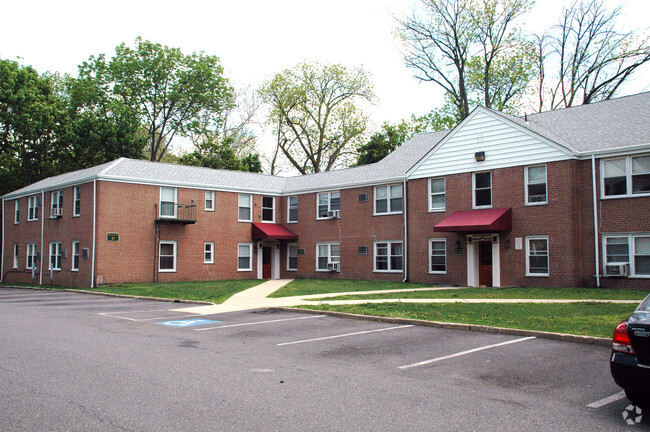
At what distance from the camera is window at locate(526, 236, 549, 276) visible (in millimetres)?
22359

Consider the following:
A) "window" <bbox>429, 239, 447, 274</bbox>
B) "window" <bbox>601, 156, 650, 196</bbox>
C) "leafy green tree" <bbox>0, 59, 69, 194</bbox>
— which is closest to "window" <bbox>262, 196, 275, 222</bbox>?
"window" <bbox>429, 239, 447, 274</bbox>

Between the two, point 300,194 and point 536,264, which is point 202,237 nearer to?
point 300,194

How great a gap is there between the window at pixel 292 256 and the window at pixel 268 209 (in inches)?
86.7

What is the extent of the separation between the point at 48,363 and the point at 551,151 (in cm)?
1966

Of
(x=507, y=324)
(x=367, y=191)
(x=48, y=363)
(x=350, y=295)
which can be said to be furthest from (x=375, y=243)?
(x=48, y=363)

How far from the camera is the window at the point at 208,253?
32.2 meters

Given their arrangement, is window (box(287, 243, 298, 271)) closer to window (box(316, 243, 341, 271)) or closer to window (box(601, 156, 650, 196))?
window (box(316, 243, 341, 271))

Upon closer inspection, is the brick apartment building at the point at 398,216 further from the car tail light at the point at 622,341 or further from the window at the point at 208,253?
the car tail light at the point at 622,341

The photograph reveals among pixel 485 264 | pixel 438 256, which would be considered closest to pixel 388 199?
pixel 438 256

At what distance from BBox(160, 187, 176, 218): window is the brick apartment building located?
0.20 feet

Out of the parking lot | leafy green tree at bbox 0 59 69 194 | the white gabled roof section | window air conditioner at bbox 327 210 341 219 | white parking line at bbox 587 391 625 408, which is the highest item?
leafy green tree at bbox 0 59 69 194

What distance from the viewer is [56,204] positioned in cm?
3272

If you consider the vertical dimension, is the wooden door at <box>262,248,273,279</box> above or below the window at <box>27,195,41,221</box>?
below

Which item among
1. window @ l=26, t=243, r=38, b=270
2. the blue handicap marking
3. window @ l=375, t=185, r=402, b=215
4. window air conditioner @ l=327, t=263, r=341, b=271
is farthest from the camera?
window @ l=26, t=243, r=38, b=270
